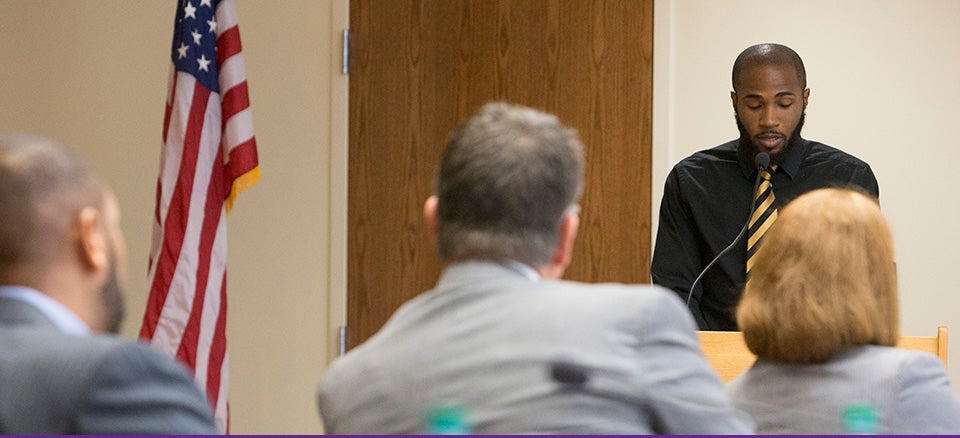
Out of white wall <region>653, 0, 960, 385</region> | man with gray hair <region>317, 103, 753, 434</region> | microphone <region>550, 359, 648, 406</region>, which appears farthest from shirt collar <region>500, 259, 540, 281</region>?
white wall <region>653, 0, 960, 385</region>

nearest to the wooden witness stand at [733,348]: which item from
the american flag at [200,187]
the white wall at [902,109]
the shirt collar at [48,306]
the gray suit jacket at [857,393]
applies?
the gray suit jacket at [857,393]

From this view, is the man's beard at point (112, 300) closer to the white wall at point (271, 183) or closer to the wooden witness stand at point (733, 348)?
Result: the wooden witness stand at point (733, 348)

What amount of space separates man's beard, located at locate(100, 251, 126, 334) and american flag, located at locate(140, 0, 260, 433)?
8.76 ft

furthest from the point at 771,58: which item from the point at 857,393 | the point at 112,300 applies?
Result: the point at 112,300

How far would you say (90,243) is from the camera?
168 cm

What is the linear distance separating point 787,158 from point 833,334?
2.04 meters

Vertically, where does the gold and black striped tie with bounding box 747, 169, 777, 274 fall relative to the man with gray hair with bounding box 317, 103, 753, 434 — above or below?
below

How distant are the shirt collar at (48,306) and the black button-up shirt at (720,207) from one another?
244 cm

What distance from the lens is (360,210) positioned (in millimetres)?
5398

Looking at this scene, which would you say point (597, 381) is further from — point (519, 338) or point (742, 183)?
point (742, 183)

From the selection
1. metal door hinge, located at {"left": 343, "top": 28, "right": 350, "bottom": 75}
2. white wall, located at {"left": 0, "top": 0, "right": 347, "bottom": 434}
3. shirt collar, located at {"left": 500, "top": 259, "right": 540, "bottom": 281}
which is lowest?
white wall, located at {"left": 0, "top": 0, "right": 347, "bottom": 434}

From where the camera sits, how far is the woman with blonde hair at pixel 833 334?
2.04 meters

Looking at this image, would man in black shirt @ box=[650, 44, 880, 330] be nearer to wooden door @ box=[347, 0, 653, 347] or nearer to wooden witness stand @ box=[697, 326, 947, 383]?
wooden witness stand @ box=[697, 326, 947, 383]

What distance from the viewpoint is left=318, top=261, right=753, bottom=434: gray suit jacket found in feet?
5.70
